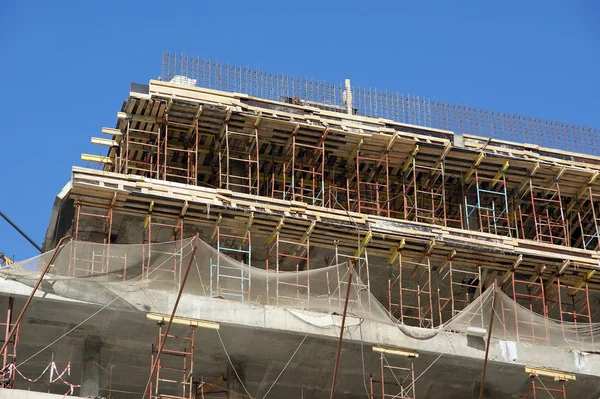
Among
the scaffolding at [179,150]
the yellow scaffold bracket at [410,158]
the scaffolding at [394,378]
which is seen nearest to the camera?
the scaffolding at [394,378]

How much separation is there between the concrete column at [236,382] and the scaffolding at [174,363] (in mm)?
1030

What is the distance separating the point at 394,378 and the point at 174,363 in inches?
244

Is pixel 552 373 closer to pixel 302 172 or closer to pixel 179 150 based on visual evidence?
pixel 302 172

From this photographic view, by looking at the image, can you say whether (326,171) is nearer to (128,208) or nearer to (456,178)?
(456,178)

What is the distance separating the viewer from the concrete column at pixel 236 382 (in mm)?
36344

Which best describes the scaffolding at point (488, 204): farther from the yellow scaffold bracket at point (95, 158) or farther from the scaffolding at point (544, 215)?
the yellow scaffold bracket at point (95, 158)

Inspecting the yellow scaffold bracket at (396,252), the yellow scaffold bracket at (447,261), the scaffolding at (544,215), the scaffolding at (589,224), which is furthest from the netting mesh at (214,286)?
the scaffolding at (589,224)

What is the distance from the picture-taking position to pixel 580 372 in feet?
124

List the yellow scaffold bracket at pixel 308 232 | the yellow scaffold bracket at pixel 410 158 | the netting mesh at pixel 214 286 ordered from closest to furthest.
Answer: the netting mesh at pixel 214 286 → the yellow scaffold bracket at pixel 308 232 → the yellow scaffold bracket at pixel 410 158

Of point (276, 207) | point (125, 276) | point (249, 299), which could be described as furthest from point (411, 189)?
point (125, 276)

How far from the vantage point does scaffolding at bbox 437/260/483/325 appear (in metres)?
39.6

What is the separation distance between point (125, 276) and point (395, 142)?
34.9 ft

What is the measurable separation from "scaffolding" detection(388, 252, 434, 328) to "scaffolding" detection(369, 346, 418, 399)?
5.43 ft

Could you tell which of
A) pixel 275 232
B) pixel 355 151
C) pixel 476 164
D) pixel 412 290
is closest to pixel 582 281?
pixel 476 164
